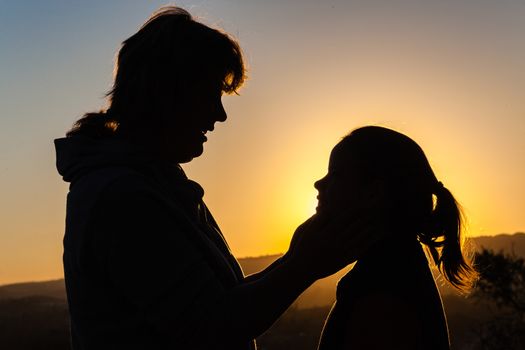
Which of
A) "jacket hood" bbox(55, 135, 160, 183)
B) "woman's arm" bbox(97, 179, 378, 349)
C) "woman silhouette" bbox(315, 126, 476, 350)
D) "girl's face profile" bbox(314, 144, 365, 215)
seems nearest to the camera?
"woman's arm" bbox(97, 179, 378, 349)

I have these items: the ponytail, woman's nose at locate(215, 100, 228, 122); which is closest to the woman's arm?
woman's nose at locate(215, 100, 228, 122)

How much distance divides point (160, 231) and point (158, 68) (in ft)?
2.53

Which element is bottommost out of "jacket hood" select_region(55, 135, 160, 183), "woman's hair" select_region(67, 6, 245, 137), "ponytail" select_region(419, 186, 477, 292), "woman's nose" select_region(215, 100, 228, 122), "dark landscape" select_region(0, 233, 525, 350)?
"dark landscape" select_region(0, 233, 525, 350)

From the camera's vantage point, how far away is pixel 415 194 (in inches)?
121

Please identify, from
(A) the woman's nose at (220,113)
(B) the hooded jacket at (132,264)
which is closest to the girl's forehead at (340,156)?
(A) the woman's nose at (220,113)

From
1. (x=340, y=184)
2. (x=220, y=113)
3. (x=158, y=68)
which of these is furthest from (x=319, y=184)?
(x=158, y=68)

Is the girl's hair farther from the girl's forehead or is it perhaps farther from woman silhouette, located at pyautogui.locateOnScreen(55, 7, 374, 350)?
woman silhouette, located at pyautogui.locateOnScreen(55, 7, 374, 350)

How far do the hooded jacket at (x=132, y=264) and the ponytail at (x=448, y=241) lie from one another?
1.15 meters

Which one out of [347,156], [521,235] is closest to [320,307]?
[521,235]

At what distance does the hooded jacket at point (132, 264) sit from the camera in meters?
2.10

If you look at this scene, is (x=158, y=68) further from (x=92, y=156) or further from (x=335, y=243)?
(x=335, y=243)

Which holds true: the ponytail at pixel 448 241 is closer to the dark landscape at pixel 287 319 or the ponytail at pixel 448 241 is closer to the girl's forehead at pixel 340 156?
the girl's forehead at pixel 340 156

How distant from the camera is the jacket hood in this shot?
8.02ft

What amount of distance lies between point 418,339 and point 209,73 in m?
1.30
